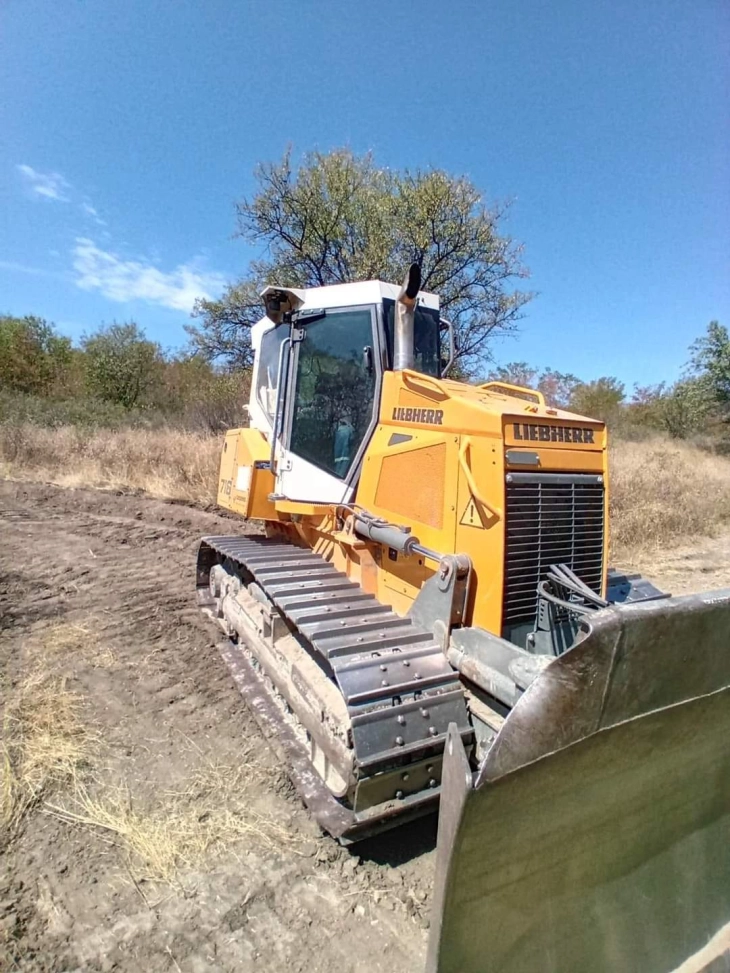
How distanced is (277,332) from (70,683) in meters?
3.09

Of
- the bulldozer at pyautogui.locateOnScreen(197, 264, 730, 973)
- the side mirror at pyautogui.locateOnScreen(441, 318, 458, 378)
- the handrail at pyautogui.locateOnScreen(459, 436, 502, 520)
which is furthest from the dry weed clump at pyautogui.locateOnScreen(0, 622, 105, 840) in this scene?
the side mirror at pyautogui.locateOnScreen(441, 318, 458, 378)

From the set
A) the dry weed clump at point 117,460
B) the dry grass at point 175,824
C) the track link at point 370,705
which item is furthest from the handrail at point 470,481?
the dry weed clump at point 117,460

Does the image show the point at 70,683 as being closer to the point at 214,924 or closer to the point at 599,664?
the point at 214,924

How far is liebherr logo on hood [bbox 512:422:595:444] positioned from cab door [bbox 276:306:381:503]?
1112 millimetres

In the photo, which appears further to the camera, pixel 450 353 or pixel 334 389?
pixel 450 353

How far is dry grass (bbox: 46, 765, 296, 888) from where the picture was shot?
2.43m

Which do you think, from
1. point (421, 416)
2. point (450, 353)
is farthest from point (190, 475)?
point (421, 416)

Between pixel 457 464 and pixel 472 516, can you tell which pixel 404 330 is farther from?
pixel 472 516

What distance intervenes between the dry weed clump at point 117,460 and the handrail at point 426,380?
8.49m

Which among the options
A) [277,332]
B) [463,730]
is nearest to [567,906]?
[463,730]

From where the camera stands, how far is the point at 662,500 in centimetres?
1118

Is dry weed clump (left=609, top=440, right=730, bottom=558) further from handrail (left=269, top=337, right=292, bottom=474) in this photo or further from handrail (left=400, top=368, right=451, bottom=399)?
handrail (left=400, top=368, right=451, bottom=399)

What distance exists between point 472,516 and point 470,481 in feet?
0.65

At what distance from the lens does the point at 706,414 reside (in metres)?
25.2
